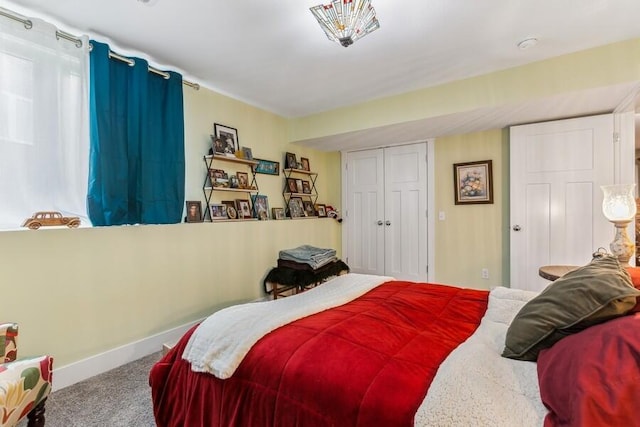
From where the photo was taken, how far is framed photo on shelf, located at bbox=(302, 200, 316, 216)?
13.7ft

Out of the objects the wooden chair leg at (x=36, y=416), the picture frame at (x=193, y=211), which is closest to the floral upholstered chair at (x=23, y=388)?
the wooden chair leg at (x=36, y=416)

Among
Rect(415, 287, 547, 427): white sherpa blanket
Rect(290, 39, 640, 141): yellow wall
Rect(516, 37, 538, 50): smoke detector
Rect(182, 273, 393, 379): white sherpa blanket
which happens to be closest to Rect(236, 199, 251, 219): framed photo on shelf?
Rect(290, 39, 640, 141): yellow wall

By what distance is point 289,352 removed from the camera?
1158mm

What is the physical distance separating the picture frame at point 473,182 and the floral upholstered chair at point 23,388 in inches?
147

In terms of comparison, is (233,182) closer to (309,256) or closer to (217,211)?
(217,211)

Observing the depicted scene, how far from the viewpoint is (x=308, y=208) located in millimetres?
4219

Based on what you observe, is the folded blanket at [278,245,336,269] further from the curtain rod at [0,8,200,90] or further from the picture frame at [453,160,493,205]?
the curtain rod at [0,8,200,90]

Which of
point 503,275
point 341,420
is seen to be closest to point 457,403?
point 341,420

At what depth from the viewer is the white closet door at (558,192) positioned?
2.90m

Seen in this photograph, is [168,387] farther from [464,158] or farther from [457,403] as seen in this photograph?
[464,158]

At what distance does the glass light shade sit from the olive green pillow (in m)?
1.41

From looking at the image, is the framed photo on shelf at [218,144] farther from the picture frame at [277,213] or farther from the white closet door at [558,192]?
the white closet door at [558,192]

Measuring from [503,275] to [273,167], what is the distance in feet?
9.34

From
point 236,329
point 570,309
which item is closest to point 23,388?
point 236,329
